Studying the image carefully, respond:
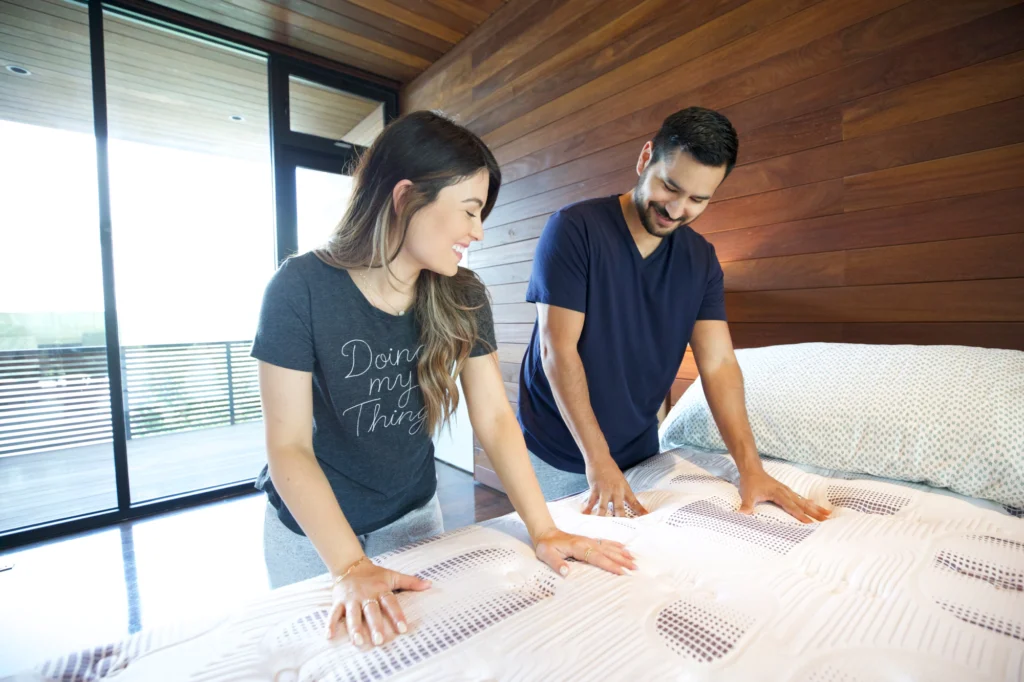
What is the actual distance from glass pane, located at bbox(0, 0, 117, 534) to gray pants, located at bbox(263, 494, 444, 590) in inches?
96.5

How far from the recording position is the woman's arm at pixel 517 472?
747 mm

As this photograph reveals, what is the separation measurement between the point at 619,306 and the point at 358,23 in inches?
105

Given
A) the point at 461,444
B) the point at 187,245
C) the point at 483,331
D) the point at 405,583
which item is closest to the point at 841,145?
the point at 483,331

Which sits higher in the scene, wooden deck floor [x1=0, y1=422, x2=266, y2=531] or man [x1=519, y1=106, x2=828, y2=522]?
man [x1=519, y1=106, x2=828, y2=522]

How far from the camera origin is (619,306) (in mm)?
1263

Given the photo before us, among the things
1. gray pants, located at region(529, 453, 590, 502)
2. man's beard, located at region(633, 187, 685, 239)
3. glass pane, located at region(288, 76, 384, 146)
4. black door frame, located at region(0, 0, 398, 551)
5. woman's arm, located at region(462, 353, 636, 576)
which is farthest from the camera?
glass pane, located at region(288, 76, 384, 146)

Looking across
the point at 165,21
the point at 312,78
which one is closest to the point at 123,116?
the point at 165,21

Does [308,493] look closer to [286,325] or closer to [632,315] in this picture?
[286,325]

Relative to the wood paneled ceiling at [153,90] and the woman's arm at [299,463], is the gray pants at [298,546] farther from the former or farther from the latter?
the wood paneled ceiling at [153,90]

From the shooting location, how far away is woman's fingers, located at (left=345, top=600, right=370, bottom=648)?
0.56m

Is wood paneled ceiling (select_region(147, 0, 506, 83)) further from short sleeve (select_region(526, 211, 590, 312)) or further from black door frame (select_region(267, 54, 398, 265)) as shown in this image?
short sleeve (select_region(526, 211, 590, 312))

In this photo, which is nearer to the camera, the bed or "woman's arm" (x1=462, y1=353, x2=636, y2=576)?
the bed

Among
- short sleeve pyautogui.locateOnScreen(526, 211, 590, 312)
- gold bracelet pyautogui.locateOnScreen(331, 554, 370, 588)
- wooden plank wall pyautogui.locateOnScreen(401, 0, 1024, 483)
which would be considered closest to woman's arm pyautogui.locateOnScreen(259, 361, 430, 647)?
gold bracelet pyautogui.locateOnScreen(331, 554, 370, 588)

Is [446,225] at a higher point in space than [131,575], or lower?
higher
